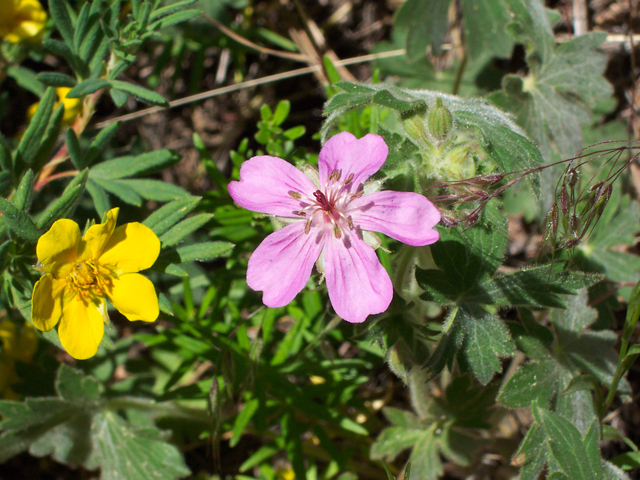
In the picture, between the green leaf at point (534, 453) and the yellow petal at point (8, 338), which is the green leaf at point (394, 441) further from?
the yellow petal at point (8, 338)

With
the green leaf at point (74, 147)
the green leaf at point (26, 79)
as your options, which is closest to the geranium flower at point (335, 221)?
the green leaf at point (74, 147)

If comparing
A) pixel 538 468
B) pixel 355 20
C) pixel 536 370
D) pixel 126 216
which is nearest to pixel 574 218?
pixel 536 370

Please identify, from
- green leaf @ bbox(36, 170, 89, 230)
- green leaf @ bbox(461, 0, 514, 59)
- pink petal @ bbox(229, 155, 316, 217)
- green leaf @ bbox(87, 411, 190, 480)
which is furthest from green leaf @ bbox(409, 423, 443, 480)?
green leaf @ bbox(461, 0, 514, 59)

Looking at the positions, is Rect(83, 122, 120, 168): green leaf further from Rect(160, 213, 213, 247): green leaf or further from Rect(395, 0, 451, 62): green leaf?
Rect(395, 0, 451, 62): green leaf

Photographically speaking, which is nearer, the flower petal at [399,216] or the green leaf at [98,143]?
the flower petal at [399,216]

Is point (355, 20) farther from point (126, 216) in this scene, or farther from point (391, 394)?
point (391, 394)
